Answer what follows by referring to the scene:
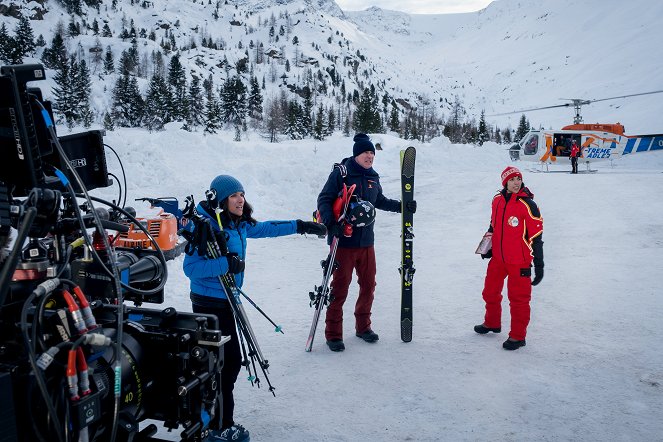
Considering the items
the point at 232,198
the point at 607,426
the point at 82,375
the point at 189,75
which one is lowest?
the point at 607,426

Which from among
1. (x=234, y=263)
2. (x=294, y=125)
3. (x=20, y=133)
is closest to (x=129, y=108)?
(x=294, y=125)

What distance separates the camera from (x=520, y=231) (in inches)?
203

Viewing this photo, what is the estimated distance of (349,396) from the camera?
13.6 feet

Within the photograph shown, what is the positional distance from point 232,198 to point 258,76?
10021cm

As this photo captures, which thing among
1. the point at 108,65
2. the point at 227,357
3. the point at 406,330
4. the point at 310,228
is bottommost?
the point at 406,330

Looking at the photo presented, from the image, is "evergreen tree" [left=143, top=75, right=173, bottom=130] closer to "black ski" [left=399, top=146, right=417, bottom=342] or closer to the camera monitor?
"black ski" [left=399, top=146, right=417, bottom=342]

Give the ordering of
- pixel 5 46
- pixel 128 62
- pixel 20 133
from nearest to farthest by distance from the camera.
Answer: pixel 20 133
pixel 5 46
pixel 128 62

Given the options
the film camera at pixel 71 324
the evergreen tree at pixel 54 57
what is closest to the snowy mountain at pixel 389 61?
the evergreen tree at pixel 54 57

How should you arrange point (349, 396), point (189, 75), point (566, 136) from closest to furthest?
point (349, 396) → point (566, 136) → point (189, 75)

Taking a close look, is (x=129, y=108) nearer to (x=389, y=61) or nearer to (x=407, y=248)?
(x=407, y=248)

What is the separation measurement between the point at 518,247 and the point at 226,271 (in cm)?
337

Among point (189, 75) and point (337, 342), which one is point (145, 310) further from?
point (189, 75)

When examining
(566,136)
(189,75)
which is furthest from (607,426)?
(189,75)

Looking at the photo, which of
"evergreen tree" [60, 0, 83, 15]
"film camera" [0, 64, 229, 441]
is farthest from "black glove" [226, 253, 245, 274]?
"evergreen tree" [60, 0, 83, 15]
